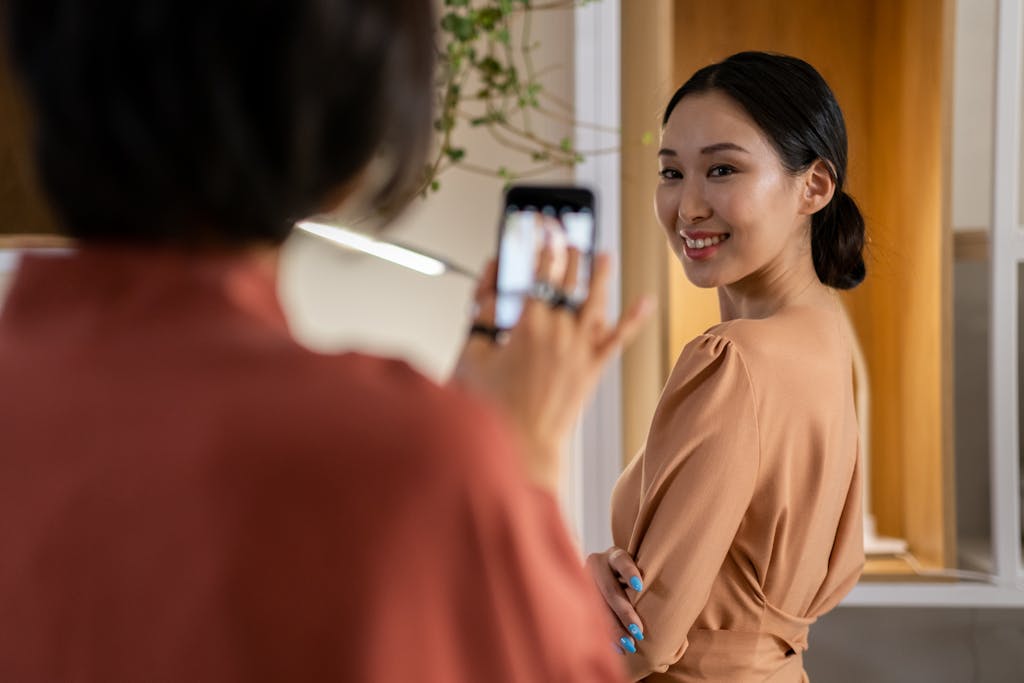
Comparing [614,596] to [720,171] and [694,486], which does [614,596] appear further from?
[720,171]

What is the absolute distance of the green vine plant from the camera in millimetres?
1967

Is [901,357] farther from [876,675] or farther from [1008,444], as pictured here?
[876,675]

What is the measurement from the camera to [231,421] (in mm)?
383

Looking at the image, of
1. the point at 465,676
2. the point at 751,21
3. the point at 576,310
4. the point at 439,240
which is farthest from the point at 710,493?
the point at 751,21

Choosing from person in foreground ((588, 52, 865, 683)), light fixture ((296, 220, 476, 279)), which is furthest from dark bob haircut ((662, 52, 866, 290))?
light fixture ((296, 220, 476, 279))

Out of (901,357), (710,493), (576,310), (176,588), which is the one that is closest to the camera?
(176,588)

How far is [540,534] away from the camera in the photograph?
42cm

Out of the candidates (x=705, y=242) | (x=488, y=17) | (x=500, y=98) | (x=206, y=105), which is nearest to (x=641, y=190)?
(x=500, y=98)

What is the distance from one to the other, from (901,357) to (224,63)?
85.7 inches

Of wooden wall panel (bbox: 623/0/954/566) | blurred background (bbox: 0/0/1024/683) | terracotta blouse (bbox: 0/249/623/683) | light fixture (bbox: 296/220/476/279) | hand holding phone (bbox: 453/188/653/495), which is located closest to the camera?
terracotta blouse (bbox: 0/249/623/683)

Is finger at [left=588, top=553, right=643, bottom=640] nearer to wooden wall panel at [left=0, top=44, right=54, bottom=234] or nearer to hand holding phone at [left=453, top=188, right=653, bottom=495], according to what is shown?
hand holding phone at [left=453, top=188, right=653, bottom=495]

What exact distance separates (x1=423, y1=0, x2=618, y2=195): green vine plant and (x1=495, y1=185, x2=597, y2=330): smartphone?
126 centimetres

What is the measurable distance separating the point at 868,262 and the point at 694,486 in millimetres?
1266

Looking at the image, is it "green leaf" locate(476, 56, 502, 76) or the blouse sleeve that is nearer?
the blouse sleeve
